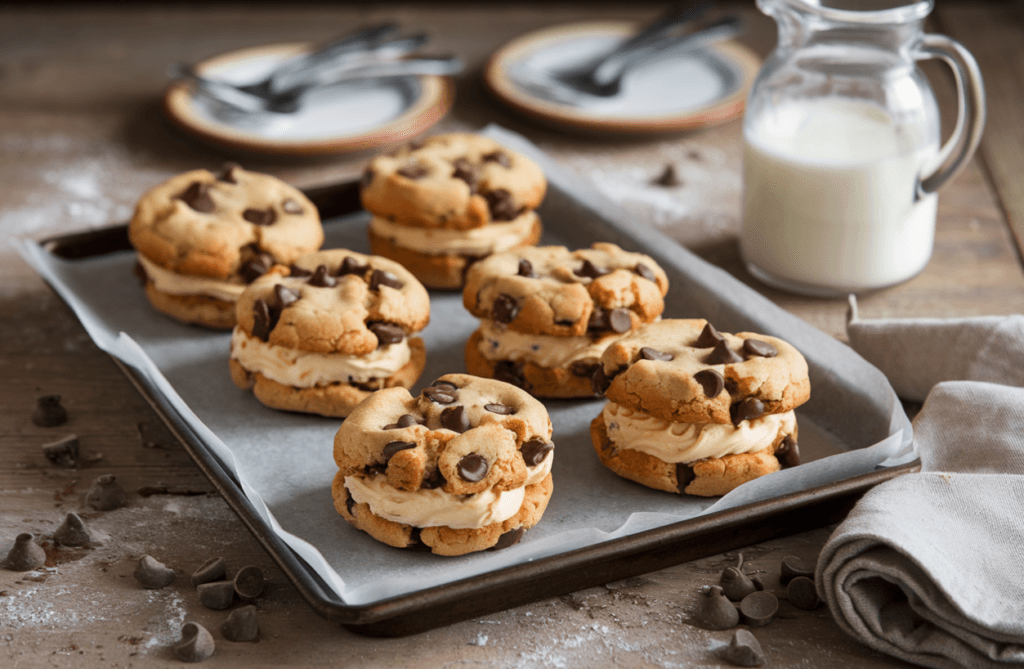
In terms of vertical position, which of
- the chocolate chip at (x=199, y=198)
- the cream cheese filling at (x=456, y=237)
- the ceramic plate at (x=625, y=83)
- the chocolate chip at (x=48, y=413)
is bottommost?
the chocolate chip at (x=48, y=413)

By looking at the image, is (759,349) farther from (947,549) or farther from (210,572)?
(210,572)

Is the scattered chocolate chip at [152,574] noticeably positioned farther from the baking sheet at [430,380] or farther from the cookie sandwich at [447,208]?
the cookie sandwich at [447,208]

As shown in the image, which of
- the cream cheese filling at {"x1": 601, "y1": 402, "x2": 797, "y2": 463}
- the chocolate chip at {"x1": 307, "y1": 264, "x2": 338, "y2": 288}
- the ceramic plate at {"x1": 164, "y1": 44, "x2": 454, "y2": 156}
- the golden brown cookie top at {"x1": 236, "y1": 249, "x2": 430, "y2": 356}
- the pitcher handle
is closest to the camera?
the cream cheese filling at {"x1": 601, "y1": 402, "x2": 797, "y2": 463}

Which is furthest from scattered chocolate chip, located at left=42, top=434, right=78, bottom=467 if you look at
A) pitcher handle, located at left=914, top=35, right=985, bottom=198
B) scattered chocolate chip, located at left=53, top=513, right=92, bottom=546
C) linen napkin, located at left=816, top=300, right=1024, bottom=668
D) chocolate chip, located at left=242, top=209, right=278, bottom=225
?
pitcher handle, located at left=914, top=35, right=985, bottom=198

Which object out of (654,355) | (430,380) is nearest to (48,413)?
(430,380)

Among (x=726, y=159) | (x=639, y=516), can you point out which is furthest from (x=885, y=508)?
(x=726, y=159)

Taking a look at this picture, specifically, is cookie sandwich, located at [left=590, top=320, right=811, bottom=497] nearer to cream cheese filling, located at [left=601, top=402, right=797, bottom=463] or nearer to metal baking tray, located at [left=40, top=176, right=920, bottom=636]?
cream cheese filling, located at [left=601, top=402, right=797, bottom=463]

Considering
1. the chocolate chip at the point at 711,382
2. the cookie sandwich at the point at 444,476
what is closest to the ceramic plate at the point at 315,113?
the cookie sandwich at the point at 444,476
